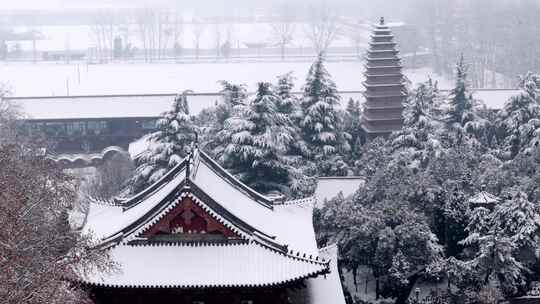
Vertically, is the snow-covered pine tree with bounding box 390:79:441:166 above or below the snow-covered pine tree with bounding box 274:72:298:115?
below

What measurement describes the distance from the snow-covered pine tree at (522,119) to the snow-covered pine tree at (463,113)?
1327mm

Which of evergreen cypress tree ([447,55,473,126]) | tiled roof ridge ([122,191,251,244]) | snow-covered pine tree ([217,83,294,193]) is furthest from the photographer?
evergreen cypress tree ([447,55,473,126])

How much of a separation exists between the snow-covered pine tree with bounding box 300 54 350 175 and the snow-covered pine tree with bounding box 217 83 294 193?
12.7 ft

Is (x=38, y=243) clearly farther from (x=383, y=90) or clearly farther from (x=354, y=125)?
(x=383, y=90)

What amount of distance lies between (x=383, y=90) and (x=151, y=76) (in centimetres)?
4627

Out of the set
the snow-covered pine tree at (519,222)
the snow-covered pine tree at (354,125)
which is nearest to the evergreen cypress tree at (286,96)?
the snow-covered pine tree at (354,125)

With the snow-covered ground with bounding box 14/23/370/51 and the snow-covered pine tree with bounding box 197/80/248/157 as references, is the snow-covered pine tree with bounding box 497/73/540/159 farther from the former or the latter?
the snow-covered ground with bounding box 14/23/370/51

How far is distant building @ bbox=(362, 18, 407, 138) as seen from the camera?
42.0m

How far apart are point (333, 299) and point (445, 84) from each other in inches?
2473

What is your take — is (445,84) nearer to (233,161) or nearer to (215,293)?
(233,161)

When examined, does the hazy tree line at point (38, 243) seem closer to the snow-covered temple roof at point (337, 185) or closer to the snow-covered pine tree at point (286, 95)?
the snow-covered temple roof at point (337, 185)

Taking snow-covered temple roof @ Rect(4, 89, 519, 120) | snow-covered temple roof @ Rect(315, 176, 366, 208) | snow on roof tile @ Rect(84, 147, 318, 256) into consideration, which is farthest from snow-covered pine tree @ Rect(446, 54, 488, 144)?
snow on roof tile @ Rect(84, 147, 318, 256)

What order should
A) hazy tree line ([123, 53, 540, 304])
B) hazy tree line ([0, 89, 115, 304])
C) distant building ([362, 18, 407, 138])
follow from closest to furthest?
hazy tree line ([0, 89, 115, 304]) → hazy tree line ([123, 53, 540, 304]) → distant building ([362, 18, 407, 138])

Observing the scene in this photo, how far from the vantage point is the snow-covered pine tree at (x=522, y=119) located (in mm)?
34844
